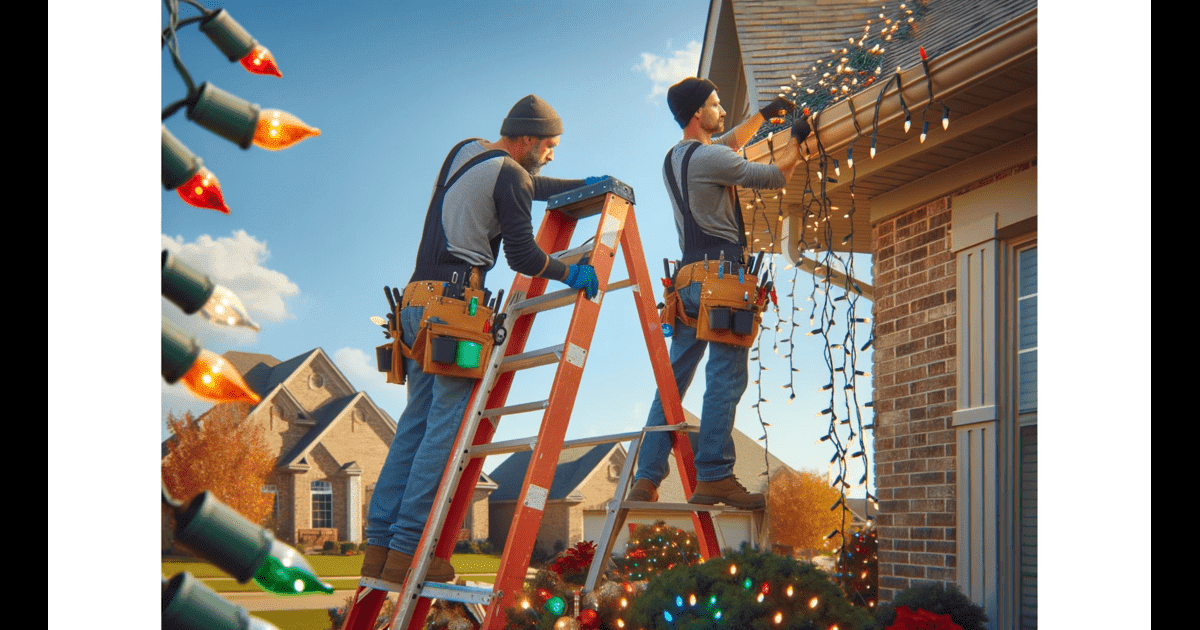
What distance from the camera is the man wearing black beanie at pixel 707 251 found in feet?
9.53

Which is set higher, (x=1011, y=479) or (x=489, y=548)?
(x=1011, y=479)

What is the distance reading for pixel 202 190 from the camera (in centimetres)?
108

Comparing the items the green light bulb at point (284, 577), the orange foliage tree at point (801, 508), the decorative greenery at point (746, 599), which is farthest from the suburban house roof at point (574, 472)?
the green light bulb at point (284, 577)

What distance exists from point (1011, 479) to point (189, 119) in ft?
11.0

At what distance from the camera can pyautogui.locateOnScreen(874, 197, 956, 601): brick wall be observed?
145 inches

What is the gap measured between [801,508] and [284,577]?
10096 mm

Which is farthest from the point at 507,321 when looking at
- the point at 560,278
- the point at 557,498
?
the point at 557,498

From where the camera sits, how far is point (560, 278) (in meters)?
2.84

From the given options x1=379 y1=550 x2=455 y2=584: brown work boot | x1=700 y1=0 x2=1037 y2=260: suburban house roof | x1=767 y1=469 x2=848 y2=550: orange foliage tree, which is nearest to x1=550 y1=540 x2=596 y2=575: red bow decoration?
x1=379 y1=550 x2=455 y2=584: brown work boot

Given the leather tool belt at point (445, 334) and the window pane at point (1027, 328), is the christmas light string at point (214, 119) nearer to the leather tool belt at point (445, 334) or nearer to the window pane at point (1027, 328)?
the leather tool belt at point (445, 334)

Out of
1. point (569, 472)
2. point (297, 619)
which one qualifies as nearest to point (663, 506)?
point (297, 619)

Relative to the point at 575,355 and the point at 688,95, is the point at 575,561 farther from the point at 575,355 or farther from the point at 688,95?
the point at 688,95

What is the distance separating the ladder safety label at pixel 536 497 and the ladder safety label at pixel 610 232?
0.89 m
